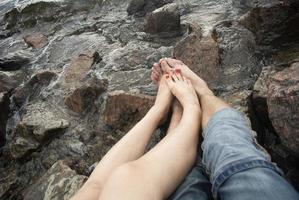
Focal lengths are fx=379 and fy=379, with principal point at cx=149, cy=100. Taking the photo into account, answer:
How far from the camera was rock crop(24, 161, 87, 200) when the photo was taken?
2.42m

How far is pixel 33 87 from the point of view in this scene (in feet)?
12.6

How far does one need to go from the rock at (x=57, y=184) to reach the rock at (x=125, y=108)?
0.56 metres

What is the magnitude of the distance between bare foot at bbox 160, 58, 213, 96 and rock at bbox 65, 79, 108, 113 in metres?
0.65

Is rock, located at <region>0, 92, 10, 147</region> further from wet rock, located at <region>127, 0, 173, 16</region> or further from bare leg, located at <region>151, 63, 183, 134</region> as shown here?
wet rock, located at <region>127, 0, 173, 16</region>

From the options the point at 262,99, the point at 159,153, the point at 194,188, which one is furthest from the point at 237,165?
the point at 262,99

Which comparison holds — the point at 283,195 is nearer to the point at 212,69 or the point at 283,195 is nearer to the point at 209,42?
the point at 212,69

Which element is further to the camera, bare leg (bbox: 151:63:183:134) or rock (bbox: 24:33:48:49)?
rock (bbox: 24:33:48:49)

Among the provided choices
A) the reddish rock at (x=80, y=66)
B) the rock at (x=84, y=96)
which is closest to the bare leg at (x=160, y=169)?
the rock at (x=84, y=96)

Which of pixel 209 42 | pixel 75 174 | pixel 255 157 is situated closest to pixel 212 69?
pixel 209 42

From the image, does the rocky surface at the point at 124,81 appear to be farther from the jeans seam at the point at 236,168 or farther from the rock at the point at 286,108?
the jeans seam at the point at 236,168

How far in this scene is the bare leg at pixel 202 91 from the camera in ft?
7.56

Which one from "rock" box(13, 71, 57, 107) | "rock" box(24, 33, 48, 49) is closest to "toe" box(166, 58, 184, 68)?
"rock" box(13, 71, 57, 107)

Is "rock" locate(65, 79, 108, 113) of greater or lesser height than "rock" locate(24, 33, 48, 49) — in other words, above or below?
below

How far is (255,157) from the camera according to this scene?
62.7 inches
